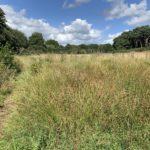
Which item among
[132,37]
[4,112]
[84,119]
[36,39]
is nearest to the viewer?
[84,119]

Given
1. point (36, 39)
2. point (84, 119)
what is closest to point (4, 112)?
point (84, 119)

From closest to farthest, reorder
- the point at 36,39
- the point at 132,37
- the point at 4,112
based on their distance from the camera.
Answer: 1. the point at 4,112
2. the point at 132,37
3. the point at 36,39

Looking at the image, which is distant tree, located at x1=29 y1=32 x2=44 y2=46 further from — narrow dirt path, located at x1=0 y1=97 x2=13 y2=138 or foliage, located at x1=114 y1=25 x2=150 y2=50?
narrow dirt path, located at x1=0 y1=97 x2=13 y2=138

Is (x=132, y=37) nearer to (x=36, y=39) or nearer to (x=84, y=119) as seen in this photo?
(x=36, y=39)

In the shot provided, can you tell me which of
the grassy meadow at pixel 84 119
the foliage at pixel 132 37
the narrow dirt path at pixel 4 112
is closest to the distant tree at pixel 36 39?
the foliage at pixel 132 37

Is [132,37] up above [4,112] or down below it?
above

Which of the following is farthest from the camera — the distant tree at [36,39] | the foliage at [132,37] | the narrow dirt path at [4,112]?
the distant tree at [36,39]

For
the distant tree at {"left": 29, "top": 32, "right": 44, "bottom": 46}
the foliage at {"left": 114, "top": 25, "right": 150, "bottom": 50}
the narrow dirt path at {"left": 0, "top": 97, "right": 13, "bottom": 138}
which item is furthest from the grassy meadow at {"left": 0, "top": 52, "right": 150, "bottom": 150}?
the distant tree at {"left": 29, "top": 32, "right": 44, "bottom": 46}

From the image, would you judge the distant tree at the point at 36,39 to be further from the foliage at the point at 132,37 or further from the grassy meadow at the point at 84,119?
the grassy meadow at the point at 84,119

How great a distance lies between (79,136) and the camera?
3920mm

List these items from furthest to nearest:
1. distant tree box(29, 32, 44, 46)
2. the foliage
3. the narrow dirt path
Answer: distant tree box(29, 32, 44, 46) → the foliage → the narrow dirt path

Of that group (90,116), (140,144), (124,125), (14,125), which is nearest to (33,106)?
(14,125)

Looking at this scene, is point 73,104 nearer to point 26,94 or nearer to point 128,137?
point 128,137

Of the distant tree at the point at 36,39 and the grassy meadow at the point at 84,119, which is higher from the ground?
the distant tree at the point at 36,39
